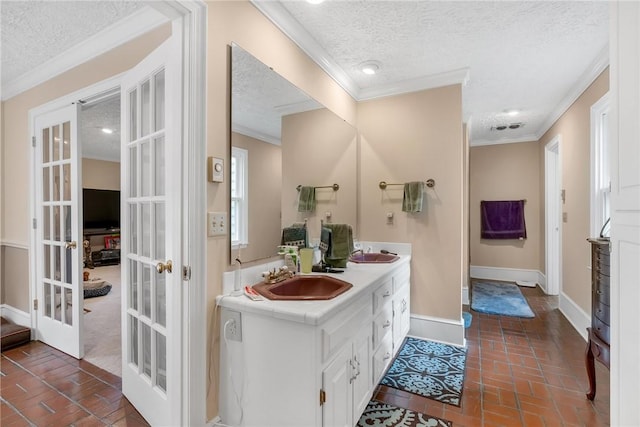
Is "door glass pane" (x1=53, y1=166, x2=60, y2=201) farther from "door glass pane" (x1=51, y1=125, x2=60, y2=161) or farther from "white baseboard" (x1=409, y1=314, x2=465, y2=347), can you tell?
"white baseboard" (x1=409, y1=314, x2=465, y2=347)

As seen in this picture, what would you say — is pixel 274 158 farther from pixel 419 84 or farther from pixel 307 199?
pixel 419 84

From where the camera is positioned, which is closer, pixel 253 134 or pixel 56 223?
pixel 253 134

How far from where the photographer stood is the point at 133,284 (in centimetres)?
190

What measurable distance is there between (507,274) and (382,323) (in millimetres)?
4344

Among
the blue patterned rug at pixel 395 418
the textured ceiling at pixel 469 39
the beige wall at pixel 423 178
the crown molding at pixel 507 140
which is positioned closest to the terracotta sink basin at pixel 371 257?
the beige wall at pixel 423 178

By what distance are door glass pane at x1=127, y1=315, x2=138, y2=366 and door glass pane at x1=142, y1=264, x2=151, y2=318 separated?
0.57 ft

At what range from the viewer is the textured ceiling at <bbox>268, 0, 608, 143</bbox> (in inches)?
78.1

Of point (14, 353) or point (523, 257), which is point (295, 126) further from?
point (523, 257)

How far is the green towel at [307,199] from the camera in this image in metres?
2.45

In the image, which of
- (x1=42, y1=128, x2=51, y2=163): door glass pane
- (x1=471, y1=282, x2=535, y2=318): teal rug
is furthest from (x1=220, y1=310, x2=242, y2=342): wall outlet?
(x1=471, y1=282, x2=535, y2=318): teal rug

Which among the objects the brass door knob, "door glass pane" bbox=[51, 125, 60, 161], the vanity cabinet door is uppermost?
"door glass pane" bbox=[51, 125, 60, 161]

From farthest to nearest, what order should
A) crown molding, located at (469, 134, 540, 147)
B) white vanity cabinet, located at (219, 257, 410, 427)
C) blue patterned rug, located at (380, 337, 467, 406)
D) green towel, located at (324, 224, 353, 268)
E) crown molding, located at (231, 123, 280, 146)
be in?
crown molding, located at (469, 134, 540, 147)
green towel, located at (324, 224, 353, 268)
blue patterned rug, located at (380, 337, 467, 406)
crown molding, located at (231, 123, 280, 146)
white vanity cabinet, located at (219, 257, 410, 427)

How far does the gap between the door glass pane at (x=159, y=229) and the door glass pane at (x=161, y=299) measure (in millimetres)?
115

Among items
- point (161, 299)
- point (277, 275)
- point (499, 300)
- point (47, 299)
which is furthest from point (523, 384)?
point (47, 299)
